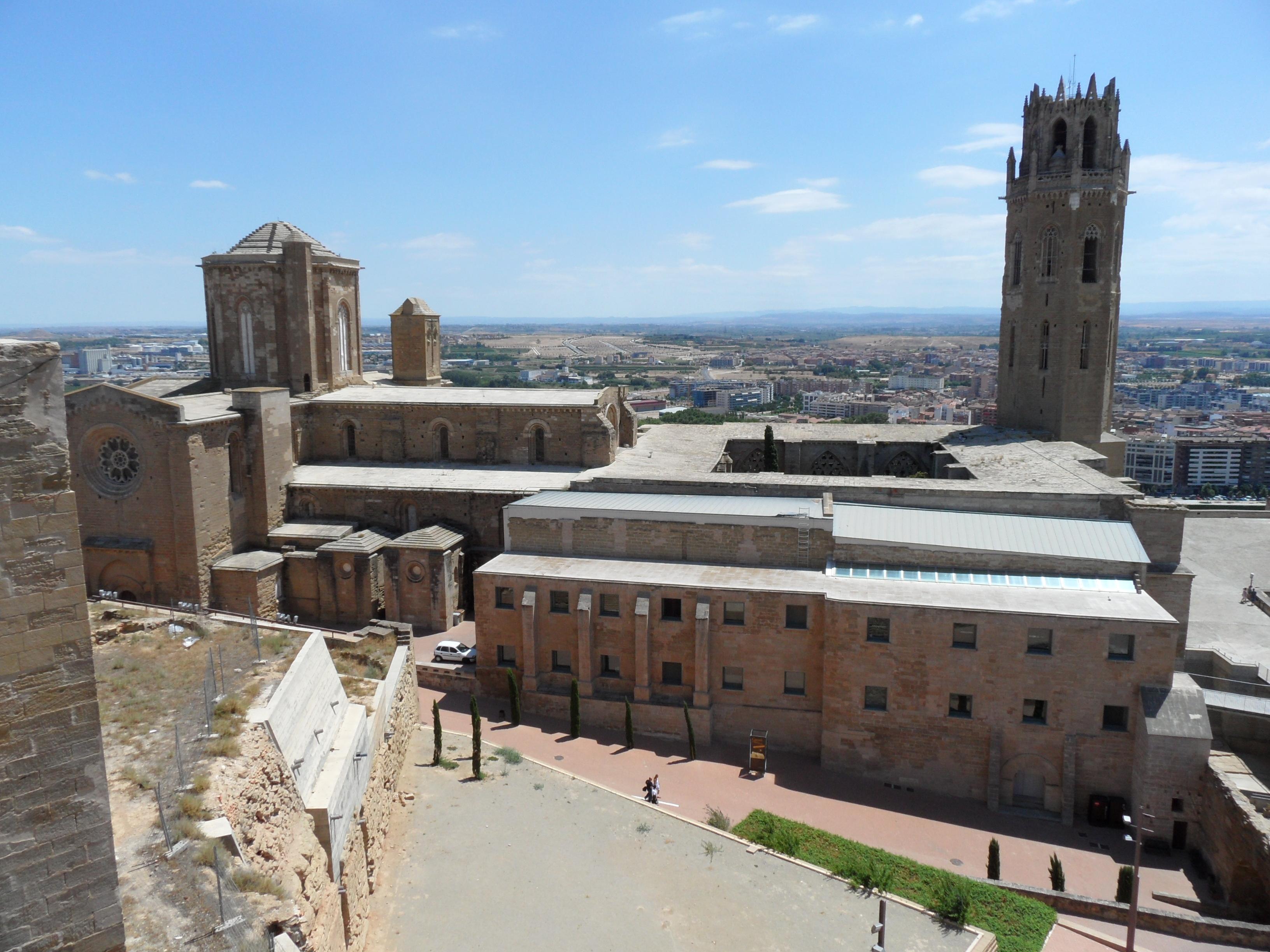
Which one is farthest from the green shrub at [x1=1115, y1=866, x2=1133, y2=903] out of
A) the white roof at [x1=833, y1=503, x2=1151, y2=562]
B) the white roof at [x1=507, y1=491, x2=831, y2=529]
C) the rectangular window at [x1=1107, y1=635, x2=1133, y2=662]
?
the white roof at [x1=507, y1=491, x2=831, y2=529]

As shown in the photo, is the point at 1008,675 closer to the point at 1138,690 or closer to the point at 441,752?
the point at 1138,690

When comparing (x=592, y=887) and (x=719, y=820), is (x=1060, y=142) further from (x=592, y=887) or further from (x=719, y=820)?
(x=592, y=887)

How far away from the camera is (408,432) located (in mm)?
34781

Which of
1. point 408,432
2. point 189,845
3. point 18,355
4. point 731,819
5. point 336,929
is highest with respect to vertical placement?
point 18,355

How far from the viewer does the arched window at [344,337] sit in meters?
36.4

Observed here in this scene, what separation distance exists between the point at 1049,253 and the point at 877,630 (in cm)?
2259

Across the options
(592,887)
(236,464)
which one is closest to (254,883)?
(592,887)

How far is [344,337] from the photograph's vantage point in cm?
3691

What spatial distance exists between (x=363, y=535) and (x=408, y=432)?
6167 millimetres

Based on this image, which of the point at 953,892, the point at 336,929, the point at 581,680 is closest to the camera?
the point at 336,929

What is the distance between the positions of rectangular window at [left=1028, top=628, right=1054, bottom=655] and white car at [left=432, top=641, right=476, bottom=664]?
1539 centimetres

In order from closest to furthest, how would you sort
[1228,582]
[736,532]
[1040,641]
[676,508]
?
[1040,641] < [736,532] < [676,508] < [1228,582]

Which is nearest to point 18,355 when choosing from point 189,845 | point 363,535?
point 189,845

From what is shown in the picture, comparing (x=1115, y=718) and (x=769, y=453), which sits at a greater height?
(x=769, y=453)
